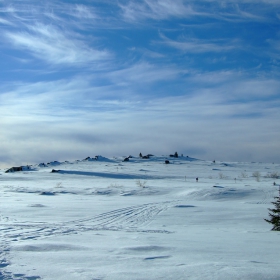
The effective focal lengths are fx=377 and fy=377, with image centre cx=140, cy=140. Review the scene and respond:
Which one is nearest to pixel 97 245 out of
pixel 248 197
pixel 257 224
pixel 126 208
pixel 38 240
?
pixel 38 240

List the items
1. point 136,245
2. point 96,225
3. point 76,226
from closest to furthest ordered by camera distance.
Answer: point 136,245 → point 76,226 → point 96,225

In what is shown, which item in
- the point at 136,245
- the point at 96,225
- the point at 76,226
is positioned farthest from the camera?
the point at 96,225

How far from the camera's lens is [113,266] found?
5820mm

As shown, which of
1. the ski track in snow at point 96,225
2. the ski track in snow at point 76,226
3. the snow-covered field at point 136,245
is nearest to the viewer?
the snow-covered field at point 136,245

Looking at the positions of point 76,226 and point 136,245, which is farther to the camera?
point 76,226

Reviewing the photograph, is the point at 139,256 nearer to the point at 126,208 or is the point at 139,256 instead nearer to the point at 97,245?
the point at 97,245

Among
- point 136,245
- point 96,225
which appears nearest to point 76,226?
point 96,225

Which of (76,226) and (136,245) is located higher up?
(136,245)

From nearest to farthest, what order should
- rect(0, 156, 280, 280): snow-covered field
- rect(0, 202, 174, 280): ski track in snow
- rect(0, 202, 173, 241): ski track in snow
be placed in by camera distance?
rect(0, 156, 280, 280): snow-covered field, rect(0, 202, 174, 280): ski track in snow, rect(0, 202, 173, 241): ski track in snow

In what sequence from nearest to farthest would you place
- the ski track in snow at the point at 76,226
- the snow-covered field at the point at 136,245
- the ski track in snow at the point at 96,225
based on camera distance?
the snow-covered field at the point at 136,245 < the ski track in snow at the point at 76,226 < the ski track in snow at the point at 96,225

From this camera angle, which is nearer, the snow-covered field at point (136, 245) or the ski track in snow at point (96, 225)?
the snow-covered field at point (136, 245)

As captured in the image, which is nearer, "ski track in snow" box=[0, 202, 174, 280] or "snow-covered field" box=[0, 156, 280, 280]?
"snow-covered field" box=[0, 156, 280, 280]

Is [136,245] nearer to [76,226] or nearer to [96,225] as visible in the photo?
[76,226]

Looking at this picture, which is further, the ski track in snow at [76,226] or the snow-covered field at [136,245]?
the ski track in snow at [76,226]
